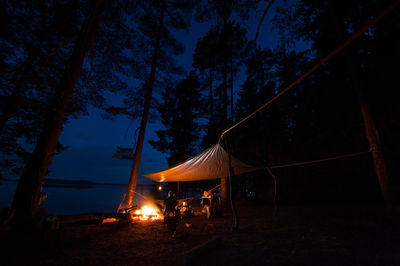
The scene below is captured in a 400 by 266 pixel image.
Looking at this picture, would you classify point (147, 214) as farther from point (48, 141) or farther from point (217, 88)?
point (217, 88)

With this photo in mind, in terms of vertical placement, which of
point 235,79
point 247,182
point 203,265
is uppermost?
point 235,79

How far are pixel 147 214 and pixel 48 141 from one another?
4.03 meters

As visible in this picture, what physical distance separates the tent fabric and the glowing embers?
1.19 metres

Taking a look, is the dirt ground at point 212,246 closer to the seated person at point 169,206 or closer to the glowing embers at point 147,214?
the seated person at point 169,206

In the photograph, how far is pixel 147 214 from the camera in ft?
20.7

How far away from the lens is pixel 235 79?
11.0 metres

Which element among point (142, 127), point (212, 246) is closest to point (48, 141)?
point (142, 127)

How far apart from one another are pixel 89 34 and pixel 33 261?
473cm

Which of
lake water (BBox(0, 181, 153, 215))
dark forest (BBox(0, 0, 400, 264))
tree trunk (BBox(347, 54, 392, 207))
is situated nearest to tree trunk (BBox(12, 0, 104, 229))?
dark forest (BBox(0, 0, 400, 264))

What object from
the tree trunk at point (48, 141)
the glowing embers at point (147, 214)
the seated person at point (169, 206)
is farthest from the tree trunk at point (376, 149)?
the tree trunk at point (48, 141)

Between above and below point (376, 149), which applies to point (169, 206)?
A: below

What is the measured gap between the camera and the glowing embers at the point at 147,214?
6117 millimetres

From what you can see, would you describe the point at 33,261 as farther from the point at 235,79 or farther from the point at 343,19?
the point at 235,79

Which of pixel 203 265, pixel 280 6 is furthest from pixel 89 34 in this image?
pixel 203 265
